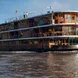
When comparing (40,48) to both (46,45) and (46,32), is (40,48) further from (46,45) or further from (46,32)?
(46,32)

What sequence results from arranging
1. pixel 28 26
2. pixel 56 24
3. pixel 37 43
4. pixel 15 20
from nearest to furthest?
pixel 56 24
pixel 37 43
pixel 28 26
pixel 15 20

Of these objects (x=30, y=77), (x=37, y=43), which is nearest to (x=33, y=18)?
(x=37, y=43)

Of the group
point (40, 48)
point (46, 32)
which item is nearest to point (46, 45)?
point (40, 48)

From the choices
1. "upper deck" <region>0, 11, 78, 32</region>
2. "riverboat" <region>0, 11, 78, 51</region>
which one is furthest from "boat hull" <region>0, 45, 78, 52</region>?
"upper deck" <region>0, 11, 78, 32</region>

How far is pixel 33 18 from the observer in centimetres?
5097

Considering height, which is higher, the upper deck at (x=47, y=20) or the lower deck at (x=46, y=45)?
the upper deck at (x=47, y=20)

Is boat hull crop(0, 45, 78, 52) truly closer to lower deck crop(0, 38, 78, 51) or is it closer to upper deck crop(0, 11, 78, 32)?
lower deck crop(0, 38, 78, 51)

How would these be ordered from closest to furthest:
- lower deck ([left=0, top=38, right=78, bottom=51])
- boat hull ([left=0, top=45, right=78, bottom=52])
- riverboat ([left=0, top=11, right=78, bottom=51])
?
boat hull ([left=0, top=45, right=78, bottom=52])
lower deck ([left=0, top=38, right=78, bottom=51])
riverboat ([left=0, top=11, right=78, bottom=51])

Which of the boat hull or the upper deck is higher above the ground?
the upper deck

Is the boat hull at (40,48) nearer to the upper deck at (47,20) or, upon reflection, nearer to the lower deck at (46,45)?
the lower deck at (46,45)

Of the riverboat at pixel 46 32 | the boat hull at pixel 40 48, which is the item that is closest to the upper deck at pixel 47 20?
the riverboat at pixel 46 32

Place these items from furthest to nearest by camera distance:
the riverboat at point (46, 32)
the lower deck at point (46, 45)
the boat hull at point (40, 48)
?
the riverboat at point (46, 32) < the lower deck at point (46, 45) < the boat hull at point (40, 48)

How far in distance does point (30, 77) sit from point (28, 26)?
120 feet

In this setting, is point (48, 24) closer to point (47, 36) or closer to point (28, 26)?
point (47, 36)
